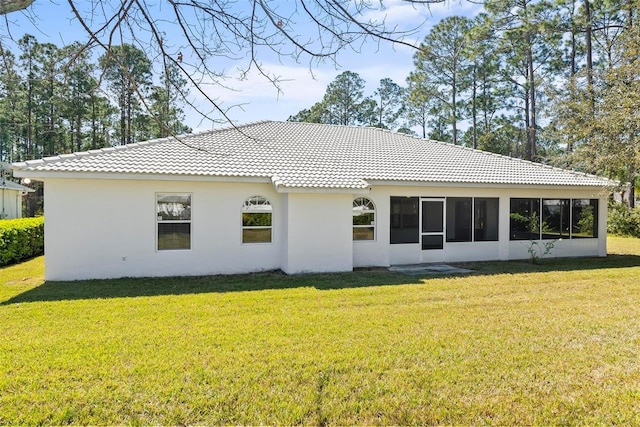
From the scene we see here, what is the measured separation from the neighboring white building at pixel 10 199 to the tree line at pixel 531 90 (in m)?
27.1

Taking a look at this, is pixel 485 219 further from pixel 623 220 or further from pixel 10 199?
pixel 10 199

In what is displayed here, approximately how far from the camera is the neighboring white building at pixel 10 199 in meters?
28.8

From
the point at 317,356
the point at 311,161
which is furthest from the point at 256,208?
the point at 317,356

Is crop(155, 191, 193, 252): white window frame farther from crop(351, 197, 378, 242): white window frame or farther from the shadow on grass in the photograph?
crop(351, 197, 378, 242): white window frame

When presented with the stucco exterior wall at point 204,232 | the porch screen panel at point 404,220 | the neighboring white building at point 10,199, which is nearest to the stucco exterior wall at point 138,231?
the stucco exterior wall at point 204,232

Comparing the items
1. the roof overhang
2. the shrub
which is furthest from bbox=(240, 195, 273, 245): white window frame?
the shrub

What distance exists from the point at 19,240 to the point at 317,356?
1365 centimetres

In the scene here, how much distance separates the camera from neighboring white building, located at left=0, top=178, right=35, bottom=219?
28797 millimetres

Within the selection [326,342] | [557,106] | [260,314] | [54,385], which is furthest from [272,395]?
[557,106]

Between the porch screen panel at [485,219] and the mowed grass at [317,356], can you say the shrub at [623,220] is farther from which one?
the mowed grass at [317,356]

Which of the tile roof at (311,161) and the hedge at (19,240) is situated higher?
the tile roof at (311,161)

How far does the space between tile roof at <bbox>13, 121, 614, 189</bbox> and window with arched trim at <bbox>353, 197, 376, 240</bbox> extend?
89 centimetres

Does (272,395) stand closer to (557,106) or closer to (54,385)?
(54,385)

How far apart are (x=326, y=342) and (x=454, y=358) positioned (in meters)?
1.80
